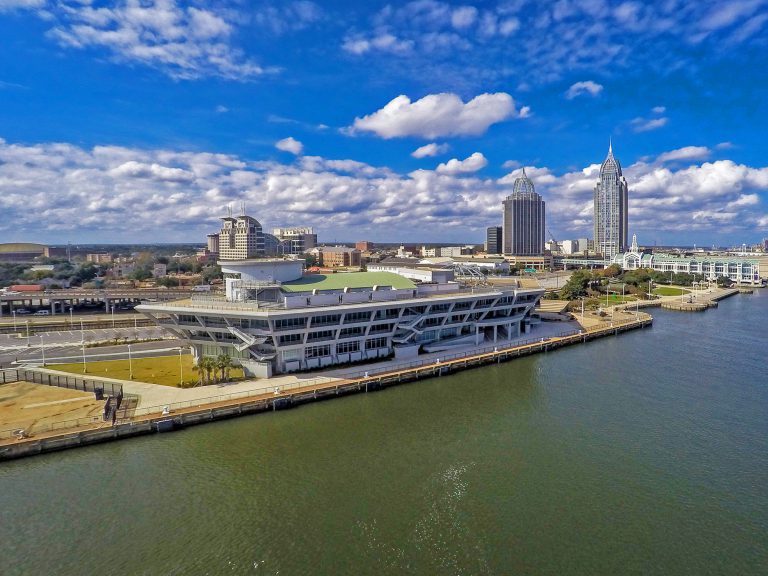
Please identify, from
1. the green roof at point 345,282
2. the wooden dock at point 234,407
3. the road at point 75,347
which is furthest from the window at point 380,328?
the road at point 75,347

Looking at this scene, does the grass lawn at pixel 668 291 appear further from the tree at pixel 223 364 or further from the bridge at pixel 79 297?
the bridge at pixel 79 297

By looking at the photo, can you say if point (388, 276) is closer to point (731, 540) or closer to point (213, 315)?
point (213, 315)

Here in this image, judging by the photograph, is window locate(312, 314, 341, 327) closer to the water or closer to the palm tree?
the palm tree

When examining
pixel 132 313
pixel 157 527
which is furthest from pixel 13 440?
pixel 132 313

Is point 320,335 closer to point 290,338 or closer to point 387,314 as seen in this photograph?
point 290,338

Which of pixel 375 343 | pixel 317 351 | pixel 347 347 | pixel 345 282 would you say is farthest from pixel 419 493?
pixel 345 282

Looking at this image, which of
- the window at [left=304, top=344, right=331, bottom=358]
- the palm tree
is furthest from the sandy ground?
the window at [left=304, top=344, right=331, bottom=358]
